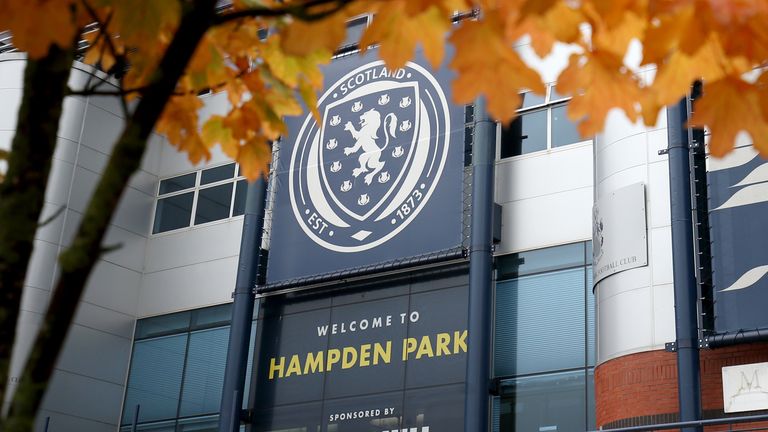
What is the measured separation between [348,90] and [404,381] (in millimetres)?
6640

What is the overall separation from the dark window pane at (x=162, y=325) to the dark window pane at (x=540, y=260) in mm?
8086

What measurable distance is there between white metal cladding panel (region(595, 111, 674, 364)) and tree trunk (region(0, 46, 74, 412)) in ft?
48.8

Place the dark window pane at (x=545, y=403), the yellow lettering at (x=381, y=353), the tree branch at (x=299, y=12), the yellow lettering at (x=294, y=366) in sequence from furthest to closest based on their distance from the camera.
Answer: the yellow lettering at (x=294, y=366) < the yellow lettering at (x=381, y=353) < the dark window pane at (x=545, y=403) < the tree branch at (x=299, y=12)

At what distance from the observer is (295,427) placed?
2170cm

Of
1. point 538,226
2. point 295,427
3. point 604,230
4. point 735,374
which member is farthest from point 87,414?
point 735,374

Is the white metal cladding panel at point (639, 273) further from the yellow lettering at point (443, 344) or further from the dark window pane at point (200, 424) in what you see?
the dark window pane at point (200, 424)

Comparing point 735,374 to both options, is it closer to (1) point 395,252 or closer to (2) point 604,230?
(2) point 604,230

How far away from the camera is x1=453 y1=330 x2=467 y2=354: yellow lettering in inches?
795

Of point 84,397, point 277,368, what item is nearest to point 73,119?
point 84,397

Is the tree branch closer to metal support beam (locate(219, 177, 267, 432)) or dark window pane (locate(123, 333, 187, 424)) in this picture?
metal support beam (locate(219, 177, 267, 432))

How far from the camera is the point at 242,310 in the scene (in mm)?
22828

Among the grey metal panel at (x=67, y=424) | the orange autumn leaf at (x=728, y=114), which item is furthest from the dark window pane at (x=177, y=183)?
the orange autumn leaf at (x=728, y=114)

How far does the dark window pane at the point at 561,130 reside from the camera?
21.1 m

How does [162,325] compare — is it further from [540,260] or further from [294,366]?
[540,260]
